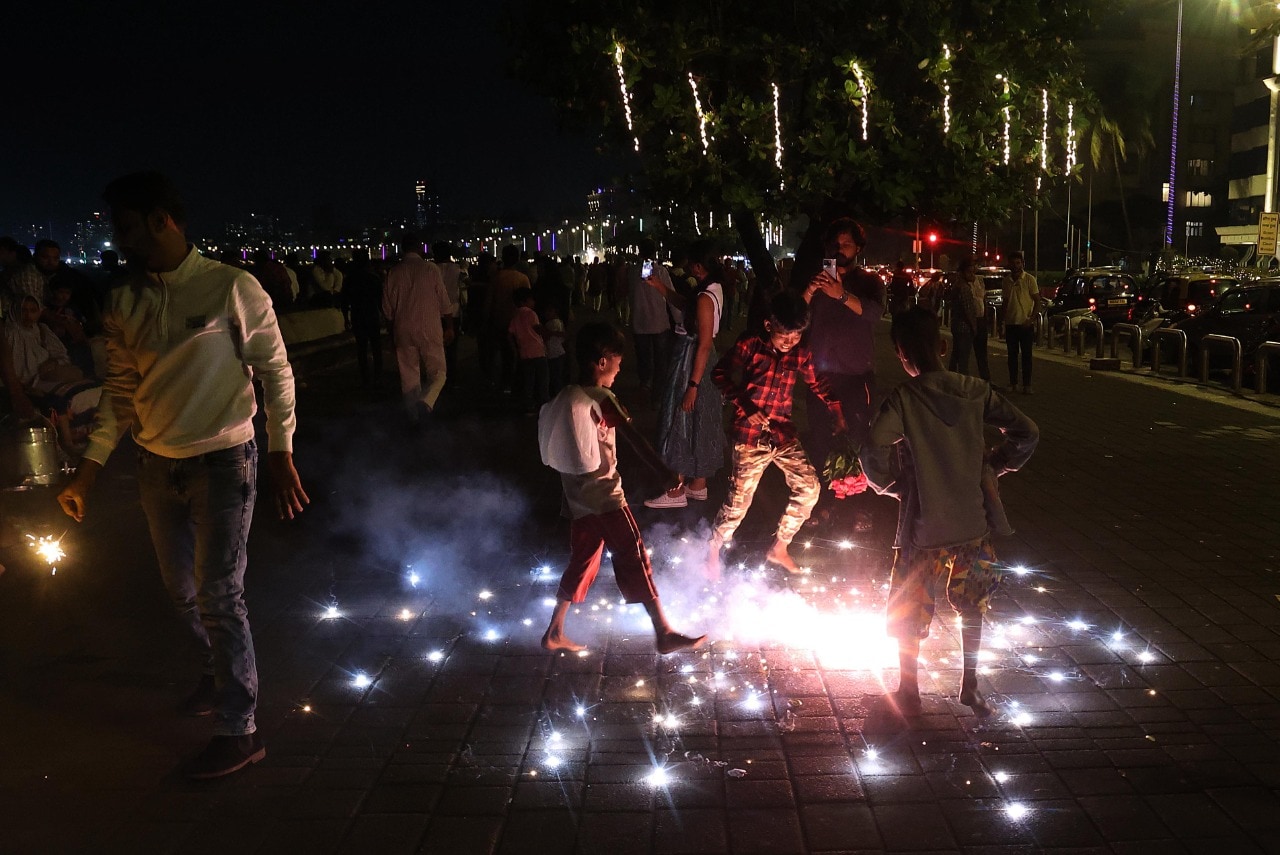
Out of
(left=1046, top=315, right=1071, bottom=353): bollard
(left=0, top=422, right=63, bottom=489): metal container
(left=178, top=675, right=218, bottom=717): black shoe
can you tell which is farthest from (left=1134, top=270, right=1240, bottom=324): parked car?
(left=178, top=675, right=218, bottom=717): black shoe

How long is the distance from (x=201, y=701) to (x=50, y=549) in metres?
2.40

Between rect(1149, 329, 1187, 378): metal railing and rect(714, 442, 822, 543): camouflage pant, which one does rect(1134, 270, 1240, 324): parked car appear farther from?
rect(714, 442, 822, 543): camouflage pant

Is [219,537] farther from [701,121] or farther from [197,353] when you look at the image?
[701,121]

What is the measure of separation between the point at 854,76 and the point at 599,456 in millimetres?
3253

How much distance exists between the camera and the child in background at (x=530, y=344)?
12961 mm

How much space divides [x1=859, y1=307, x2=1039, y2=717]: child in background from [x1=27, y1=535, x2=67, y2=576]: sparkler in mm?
4633

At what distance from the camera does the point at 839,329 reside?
7086 mm

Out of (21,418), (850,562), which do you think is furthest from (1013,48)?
(21,418)

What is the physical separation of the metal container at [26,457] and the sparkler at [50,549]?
870 millimetres

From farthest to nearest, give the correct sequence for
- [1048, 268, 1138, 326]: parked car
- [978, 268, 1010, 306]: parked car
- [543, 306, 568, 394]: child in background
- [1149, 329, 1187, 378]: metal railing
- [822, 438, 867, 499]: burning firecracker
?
[978, 268, 1010, 306]: parked car
[1048, 268, 1138, 326]: parked car
[1149, 329, 1187, 378]: metal railing
[543, 306, 568, 394]: child in background
[822, 438, 867, 499]: burning firecracker

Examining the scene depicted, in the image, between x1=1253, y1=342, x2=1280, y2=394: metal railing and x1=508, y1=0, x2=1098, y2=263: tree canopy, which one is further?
x1=1253, y1=342, x2=1280, y2=394: metal railing

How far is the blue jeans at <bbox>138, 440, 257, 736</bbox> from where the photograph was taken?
4.12 m

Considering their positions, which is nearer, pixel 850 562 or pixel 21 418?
pixel 850 562

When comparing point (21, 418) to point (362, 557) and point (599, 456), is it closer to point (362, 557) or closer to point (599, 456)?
point (362, 557)
